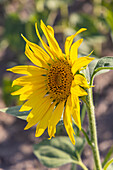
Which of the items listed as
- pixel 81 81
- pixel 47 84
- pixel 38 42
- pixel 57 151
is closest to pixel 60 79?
pixel 47 84

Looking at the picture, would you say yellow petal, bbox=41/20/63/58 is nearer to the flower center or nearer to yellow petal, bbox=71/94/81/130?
the flower center

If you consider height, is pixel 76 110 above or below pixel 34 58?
below

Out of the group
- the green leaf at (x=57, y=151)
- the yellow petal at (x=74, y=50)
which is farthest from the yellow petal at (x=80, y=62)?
the green leaf at (x=57, y=151)

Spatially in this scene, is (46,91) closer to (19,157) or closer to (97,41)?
(19,157)

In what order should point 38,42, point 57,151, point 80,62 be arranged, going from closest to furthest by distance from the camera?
point 80,62 → point 57,151 → point 38,42

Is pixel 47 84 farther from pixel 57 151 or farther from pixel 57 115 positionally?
pixel 57 151

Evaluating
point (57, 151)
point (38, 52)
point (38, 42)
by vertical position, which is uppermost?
point (38, 42)
